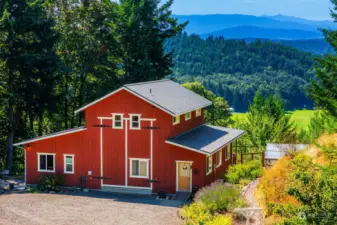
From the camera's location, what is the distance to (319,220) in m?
11.1

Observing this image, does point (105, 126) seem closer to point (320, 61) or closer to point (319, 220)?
point (320, 61)

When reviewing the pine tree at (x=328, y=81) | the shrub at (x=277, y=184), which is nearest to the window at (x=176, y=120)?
→ the shrub at (x=277, y=184)

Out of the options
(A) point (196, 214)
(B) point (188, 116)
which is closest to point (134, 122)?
(B) point (188, 116)

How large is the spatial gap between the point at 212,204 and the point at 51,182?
10827mm

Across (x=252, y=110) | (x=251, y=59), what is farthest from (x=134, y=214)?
(x=251, y=59)

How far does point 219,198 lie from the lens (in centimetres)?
2309

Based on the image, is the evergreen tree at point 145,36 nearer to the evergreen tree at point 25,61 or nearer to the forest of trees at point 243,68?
the evergreen tree at point 25,61

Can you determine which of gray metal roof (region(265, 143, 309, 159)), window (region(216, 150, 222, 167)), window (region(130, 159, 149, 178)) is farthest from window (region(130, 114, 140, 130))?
gray metal roof (region(265, 143, 309, 159))

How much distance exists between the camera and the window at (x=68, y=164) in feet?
96.5

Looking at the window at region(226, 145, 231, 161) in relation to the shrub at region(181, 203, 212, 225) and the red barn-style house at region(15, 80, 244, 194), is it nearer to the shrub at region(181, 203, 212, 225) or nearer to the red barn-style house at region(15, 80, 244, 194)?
the red barn-style house at region(15, 80, 244, 194)

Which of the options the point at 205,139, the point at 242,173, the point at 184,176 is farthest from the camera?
the point at 205,139

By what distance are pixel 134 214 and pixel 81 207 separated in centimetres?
310

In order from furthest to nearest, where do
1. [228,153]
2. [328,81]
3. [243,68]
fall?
[243,68], [228,153], [328,81]

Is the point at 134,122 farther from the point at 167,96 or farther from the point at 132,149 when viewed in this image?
the point at 167,96
